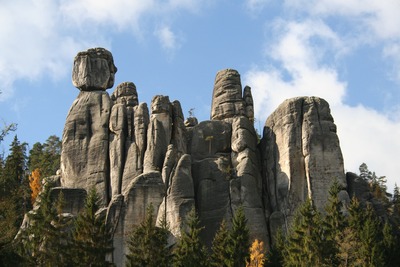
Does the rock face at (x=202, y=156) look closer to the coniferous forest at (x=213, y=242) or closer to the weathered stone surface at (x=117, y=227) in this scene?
the coniferous forest at (x=213, y=242)

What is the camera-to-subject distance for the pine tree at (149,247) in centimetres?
5156

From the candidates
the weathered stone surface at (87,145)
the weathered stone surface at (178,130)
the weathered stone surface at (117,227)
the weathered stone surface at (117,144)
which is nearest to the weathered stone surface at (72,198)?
the weathered stone surface at (117,227)

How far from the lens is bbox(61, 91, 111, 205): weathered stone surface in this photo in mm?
A: 71750

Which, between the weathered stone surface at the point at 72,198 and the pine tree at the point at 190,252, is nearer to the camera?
the pine tree at the point at 190,252

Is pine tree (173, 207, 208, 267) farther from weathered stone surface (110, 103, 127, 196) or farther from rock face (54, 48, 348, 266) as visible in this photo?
weathered stone surface (110, 103, 127, 196)

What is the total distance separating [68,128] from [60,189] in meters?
12.3

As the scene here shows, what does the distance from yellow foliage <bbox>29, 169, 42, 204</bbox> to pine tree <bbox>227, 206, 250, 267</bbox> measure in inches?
1221

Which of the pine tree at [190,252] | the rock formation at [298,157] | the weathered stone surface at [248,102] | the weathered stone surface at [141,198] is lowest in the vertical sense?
the pine tree at [190,252]

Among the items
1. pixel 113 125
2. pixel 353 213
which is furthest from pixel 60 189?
pixel 353 213

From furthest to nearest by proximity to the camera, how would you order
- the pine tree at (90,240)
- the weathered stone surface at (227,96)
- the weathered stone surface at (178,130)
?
the weathered stone surface at (227,96)
the weathered stone surface at (178,130)
the pine tree at (90,240)

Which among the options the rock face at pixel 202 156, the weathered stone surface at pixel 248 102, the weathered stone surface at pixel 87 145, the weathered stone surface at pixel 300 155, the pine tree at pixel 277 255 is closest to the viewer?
the pine tree at pixel 277 255

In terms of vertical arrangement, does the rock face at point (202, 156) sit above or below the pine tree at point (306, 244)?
above

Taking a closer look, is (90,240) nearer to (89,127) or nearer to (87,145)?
(87,145)

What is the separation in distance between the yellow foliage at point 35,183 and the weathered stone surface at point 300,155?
24.7 meters
